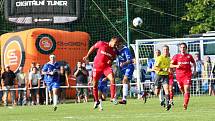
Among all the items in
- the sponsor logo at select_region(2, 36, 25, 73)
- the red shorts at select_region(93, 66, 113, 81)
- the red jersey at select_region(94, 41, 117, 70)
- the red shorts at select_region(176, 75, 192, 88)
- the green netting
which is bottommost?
the red shorts at select_region(176, 75, 192, 88)

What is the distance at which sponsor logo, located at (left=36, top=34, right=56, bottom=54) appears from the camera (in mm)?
39688

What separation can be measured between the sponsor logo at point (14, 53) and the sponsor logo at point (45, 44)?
852 millimetres

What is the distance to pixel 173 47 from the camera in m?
40.0

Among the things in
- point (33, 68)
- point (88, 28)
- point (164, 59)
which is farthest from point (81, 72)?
point (88, 28)

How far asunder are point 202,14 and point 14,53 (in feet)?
44.3

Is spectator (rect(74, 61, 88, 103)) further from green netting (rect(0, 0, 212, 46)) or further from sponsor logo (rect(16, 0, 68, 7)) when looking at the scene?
green netting (rect(0, 0, 212, 46))

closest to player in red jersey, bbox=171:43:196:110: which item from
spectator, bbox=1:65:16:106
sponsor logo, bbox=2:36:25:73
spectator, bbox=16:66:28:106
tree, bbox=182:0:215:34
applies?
spectator, bbox=1:65:16:106

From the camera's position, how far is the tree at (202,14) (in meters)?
47.8

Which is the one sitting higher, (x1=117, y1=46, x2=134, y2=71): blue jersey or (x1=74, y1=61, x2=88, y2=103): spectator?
(x1=117, y1=46, x2=134, y2=71): blue jersey

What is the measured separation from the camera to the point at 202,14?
1897 inches

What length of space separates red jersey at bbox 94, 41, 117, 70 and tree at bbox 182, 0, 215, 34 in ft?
83.8

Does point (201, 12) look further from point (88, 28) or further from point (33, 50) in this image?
point (33, 50)

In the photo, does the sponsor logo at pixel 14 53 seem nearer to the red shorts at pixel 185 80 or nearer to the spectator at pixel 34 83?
the spectator at pixel 34 83

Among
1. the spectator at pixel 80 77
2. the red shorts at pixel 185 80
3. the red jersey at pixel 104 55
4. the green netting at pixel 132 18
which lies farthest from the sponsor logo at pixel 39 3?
the red jersey at pixel 104 55
